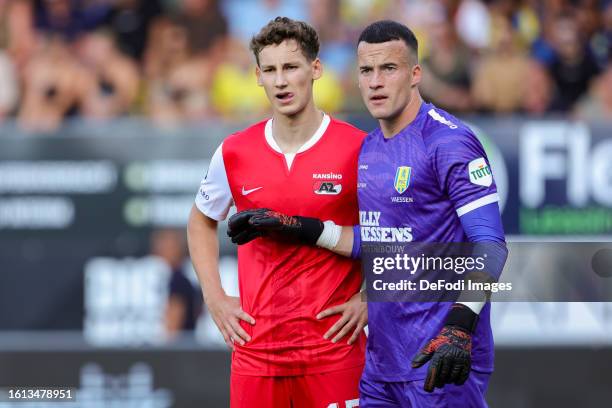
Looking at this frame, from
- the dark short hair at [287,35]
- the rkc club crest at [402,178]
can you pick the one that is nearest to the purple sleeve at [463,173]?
the rkc club crest at [402,178]

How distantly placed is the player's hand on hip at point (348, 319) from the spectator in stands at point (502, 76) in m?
4.40

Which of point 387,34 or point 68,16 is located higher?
point 68,16

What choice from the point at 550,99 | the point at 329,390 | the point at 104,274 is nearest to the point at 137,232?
the point at 104,274

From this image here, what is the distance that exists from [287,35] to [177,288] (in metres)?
4.27

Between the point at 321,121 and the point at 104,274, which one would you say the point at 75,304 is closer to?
the point at 104,274

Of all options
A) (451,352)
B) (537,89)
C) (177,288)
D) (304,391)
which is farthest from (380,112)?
(537,89)

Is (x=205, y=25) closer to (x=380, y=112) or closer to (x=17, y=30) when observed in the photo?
(x=17, y=30)

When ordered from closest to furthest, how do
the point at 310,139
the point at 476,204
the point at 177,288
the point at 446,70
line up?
the point at 476,204 < the point at 310,139 < the point at 177,288 < the point at 446,70

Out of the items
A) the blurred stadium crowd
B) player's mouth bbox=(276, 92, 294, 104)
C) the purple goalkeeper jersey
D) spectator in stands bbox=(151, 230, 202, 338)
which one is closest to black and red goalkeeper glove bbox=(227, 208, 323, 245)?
the purple goalkeeper jersey

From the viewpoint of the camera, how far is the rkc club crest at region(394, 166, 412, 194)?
15.2ft

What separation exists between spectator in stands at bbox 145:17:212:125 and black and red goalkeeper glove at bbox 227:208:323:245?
439cm

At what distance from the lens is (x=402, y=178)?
4656 mm

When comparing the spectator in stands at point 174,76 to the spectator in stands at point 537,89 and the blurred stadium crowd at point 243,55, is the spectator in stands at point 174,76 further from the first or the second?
the spectator in stands at point 537,89

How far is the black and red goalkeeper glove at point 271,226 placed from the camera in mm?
4719
